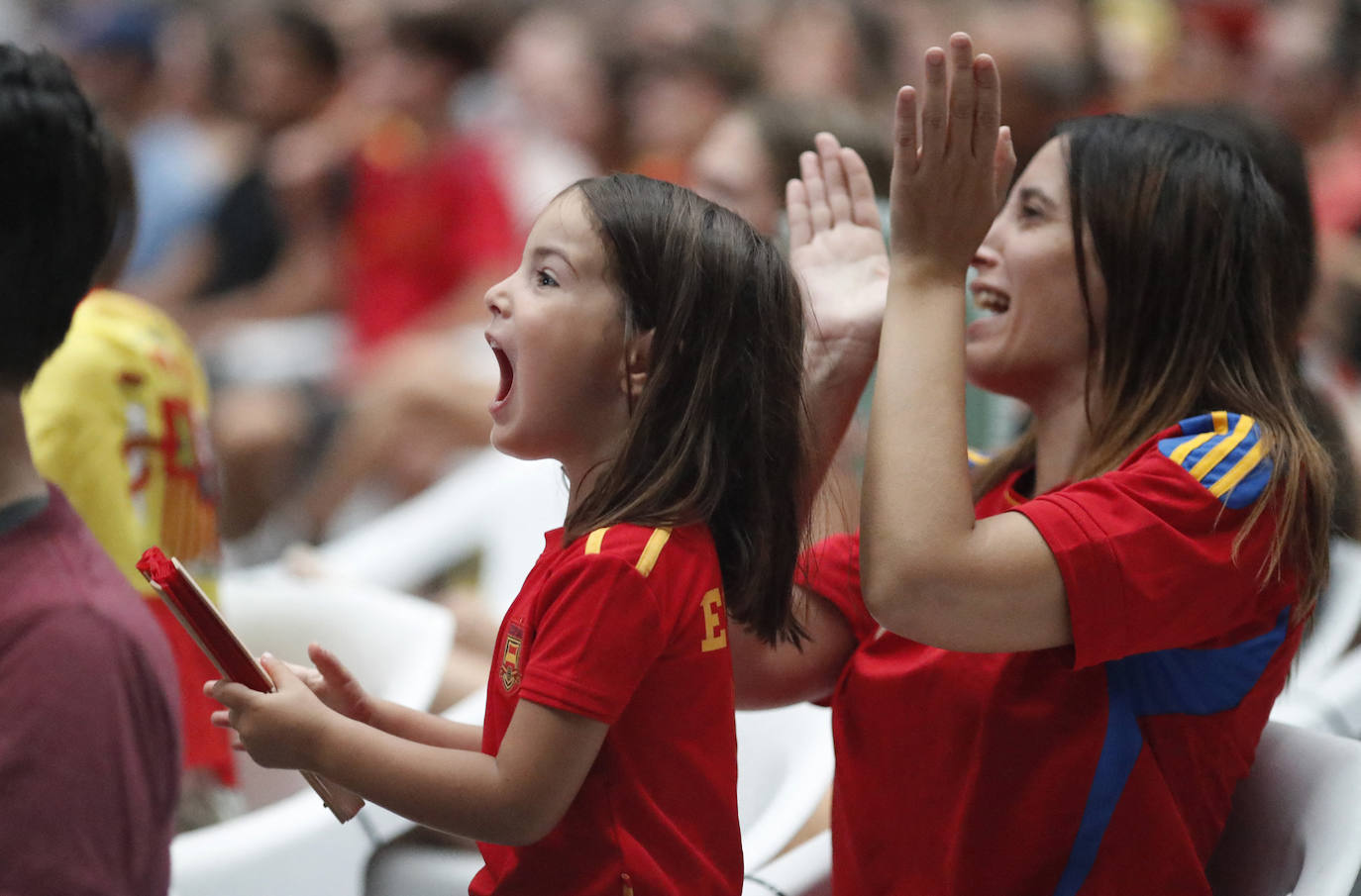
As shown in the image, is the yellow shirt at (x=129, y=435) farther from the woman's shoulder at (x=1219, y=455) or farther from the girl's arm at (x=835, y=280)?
the woman's shoulder at (x=1219, y=455)

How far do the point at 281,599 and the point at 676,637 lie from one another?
1199 mm

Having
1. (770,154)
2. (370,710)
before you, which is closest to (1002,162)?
(370,710)

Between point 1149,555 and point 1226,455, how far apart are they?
114mm

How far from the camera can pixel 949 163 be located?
1.09 m

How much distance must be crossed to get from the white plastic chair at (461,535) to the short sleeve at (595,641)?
151 centimetres

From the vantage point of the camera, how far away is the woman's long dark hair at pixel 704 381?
42.3 inches

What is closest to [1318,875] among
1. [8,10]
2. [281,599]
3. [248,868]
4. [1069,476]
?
[1069,476]

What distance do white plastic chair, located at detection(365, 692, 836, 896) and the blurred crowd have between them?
1.46 metres

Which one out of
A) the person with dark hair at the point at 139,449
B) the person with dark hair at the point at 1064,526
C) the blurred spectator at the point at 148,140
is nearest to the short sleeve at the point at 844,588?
the person with dark hair at the point at 1064,526

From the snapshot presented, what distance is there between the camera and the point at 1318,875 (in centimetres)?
114

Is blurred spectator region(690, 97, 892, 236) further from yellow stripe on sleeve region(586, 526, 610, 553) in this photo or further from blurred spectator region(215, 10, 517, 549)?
yellow stripe on sleeve region(586, 526, 610, 553)

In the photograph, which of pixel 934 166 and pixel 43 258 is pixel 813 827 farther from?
pixel 43 258

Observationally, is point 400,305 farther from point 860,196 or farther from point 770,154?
point 860,196

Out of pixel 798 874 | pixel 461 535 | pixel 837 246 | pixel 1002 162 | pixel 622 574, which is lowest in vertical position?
pixel 461 535
